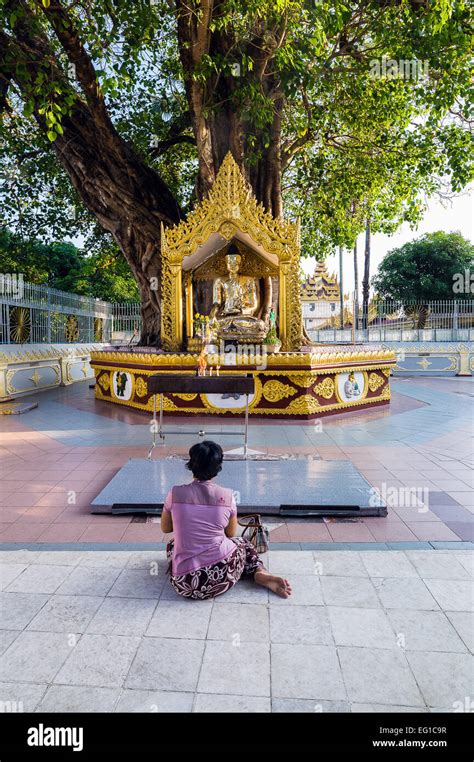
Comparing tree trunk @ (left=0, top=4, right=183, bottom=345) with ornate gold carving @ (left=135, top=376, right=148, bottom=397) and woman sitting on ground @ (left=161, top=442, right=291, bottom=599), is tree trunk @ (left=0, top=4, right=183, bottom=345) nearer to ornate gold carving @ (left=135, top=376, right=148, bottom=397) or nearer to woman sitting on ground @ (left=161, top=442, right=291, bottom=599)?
ornate gold carving @ (left=135, top=376, right=148, bottom=397)

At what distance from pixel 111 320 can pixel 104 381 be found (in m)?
9.32

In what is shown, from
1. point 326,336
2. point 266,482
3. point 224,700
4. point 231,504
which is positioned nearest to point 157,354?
point 266,482

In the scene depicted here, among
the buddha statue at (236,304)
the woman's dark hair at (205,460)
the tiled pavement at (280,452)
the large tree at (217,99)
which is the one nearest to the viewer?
the woman's dark hair at (205,460)

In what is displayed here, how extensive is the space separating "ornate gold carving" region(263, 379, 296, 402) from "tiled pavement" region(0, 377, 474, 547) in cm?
67

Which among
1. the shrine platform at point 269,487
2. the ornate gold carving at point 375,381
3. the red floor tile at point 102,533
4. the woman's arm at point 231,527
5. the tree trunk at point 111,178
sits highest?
the tree trunk at point 111,178

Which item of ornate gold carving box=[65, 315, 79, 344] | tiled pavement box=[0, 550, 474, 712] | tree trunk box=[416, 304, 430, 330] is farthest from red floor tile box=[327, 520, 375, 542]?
tree trunk box=[416, 304, 430, 330]

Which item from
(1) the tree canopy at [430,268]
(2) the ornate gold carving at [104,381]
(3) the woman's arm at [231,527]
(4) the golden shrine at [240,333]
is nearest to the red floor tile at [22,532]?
(3) the woman's arm at [231,527]

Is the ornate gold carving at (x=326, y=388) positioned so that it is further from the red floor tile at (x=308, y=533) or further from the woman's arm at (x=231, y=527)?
the woman's arm at (x=231, y=527)

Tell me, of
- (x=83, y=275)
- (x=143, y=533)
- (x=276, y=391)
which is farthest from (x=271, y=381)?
(x=83, y=275)

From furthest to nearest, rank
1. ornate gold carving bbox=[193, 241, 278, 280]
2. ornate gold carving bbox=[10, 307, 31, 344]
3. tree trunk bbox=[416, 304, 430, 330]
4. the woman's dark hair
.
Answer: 1. tree trunk bbox=[416, 304, 430, 330]
2. ornate gold carving bbox=[10, 307, 31, 344]
3. ornate gold carving bbox=[193, 241, 278, 280]
4. the woman's dark hair

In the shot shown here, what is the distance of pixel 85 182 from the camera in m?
11.8

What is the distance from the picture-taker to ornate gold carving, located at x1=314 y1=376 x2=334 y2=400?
956 centimetres

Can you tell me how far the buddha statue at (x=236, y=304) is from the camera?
35.3 ft

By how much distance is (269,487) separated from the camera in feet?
17.0
